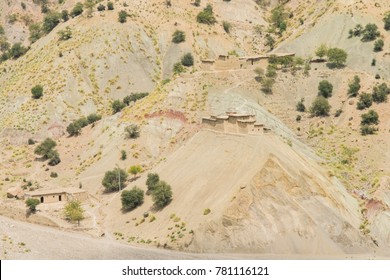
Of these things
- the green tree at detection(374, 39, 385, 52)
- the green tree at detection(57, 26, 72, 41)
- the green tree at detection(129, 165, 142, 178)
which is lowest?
the green tree at detection(129, 165, 142, 178)

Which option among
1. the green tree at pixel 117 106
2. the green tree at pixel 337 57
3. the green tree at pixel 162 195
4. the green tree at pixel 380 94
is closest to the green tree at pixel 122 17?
the green tree at pixel 117 106

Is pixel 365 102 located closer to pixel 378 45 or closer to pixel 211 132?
pixel 211 132

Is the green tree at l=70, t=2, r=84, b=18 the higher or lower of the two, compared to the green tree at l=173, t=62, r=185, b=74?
higher

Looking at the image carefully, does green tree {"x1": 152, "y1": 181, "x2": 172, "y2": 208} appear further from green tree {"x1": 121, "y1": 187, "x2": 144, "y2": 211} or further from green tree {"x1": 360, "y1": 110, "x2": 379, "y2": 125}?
green tree {"x1": 360, "y1": 110, "x2": 379, "y2": 125}

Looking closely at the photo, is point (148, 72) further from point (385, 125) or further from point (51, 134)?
point (385, 125)

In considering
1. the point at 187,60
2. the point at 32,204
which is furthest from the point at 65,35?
the point at 32,204

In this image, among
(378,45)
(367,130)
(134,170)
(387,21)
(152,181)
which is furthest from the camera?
(387,21)

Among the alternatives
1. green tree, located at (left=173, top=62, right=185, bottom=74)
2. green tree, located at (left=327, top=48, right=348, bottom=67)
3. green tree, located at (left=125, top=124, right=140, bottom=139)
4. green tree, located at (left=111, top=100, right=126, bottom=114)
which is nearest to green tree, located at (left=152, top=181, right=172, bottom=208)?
green tree, located at (left=125, top=124, right=140, bottom=139)
